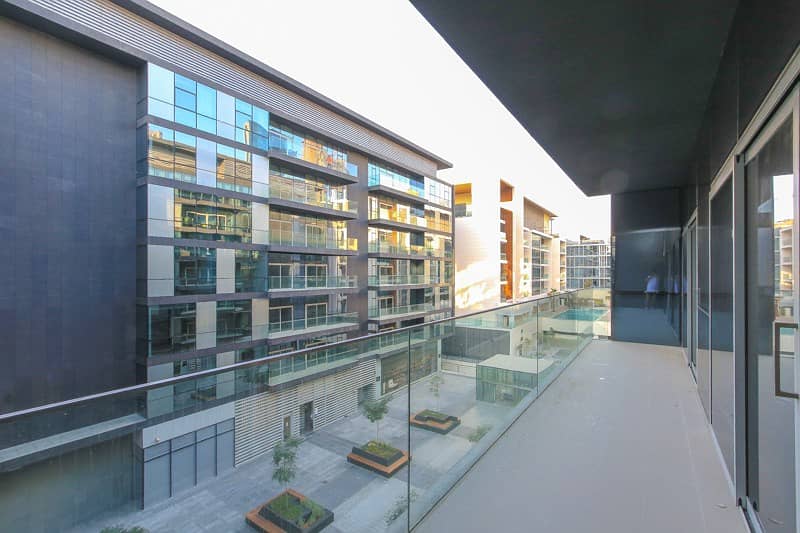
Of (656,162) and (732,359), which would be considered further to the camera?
(656,162)

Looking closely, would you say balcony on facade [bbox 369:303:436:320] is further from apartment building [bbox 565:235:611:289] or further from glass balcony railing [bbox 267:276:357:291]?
apartment building [bbox 565:235:611:289]

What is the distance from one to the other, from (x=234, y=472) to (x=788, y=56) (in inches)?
88.7

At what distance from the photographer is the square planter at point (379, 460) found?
56.6 inches

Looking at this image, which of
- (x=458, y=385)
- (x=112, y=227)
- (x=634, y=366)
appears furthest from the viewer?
(x=112, y=227)

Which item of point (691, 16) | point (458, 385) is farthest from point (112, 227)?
point (691, 16)

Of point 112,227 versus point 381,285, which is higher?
point 112,227

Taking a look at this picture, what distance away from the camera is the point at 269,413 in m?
1.25

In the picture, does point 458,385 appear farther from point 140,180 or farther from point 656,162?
point 140,180

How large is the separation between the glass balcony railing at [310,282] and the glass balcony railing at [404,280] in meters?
1.52

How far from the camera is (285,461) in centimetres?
122

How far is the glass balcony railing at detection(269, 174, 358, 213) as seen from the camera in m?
11.9

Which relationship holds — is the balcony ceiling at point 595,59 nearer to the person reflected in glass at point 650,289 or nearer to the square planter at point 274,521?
the square planter at point 274,521

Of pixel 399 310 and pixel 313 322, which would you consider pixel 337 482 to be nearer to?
pixel 313 322

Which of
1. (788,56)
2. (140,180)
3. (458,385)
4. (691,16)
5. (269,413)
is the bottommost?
(458,385)
